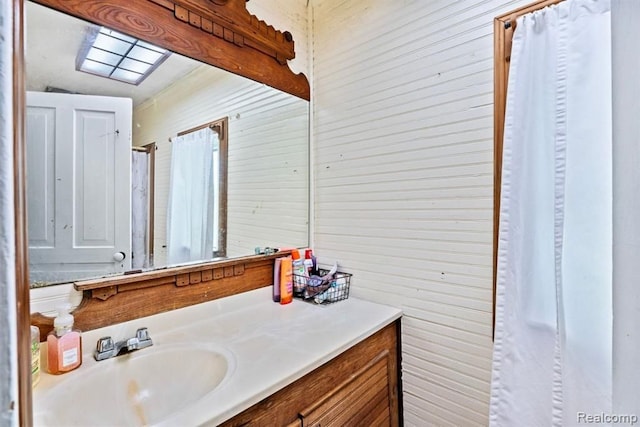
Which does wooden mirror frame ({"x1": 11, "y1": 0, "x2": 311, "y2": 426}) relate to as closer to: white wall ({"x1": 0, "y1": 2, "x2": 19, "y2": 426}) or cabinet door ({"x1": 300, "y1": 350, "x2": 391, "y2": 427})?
white wall ({"x1": 0, "y1": 2, "x2": 19, "y2": 426})

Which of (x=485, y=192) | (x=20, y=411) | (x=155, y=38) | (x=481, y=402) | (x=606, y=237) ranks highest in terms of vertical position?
(x=155, y=38)

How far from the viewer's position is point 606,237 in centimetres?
82

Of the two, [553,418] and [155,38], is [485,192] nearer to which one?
[553,418]

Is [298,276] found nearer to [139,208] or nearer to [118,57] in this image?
[139,208]

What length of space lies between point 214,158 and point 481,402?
4.66ft

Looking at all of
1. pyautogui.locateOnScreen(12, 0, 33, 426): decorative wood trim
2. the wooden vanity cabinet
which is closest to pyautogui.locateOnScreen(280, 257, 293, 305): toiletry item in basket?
the wooden vanity cabinet

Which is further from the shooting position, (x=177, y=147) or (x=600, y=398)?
(x=177, y=147)

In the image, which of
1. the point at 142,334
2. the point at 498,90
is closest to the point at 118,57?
the point at 142,334

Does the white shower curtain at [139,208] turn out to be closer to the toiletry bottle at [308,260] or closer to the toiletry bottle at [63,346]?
the toiletry bottle at [63,346]

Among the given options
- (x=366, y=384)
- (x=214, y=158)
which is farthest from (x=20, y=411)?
(x=214, y=158)

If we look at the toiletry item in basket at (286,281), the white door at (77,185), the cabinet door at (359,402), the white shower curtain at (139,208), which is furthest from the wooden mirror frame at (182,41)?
the toiletry item in basket at (286,281)

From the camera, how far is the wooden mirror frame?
295mm

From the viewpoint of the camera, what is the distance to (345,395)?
3.28ft

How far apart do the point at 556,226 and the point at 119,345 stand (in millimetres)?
1352
